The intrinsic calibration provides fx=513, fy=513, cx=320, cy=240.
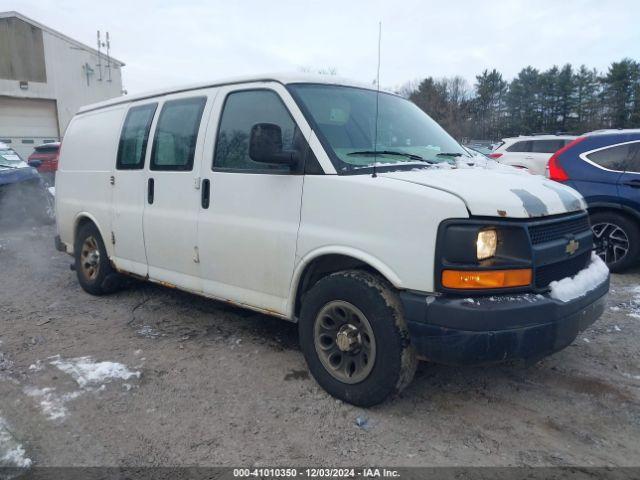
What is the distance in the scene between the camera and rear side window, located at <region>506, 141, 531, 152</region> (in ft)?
43.3

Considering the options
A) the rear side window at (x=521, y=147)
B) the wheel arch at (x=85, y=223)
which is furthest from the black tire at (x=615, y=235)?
the rear side window at (x=521, y=147)

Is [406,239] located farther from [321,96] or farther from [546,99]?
[546,99]

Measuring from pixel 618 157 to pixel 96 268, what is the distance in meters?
6.28

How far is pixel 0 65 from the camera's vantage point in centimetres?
2595

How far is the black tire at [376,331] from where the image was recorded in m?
2.93

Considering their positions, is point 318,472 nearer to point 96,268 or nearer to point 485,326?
point 485,326

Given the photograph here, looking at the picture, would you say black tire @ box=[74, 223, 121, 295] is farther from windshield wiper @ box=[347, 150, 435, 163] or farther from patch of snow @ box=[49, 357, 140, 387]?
windshield wiper @ box=[347, 150, 435, 163]

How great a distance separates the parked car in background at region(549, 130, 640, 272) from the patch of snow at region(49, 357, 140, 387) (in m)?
5.53

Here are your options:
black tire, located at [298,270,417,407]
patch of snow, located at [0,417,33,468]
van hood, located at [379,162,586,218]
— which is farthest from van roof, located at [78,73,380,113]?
patch of snow, located at [0,417,33,468]

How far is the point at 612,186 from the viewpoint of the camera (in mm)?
6195

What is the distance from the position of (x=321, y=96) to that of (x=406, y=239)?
1.44 m

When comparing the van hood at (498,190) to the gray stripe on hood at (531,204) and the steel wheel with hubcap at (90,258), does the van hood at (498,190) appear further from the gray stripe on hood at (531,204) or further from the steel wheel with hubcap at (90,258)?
the steel wheel with hubcap at (90,258)

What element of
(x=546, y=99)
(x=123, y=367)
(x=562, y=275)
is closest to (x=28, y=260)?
(x=123, y=367)

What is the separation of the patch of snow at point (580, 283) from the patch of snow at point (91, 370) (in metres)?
2.87
